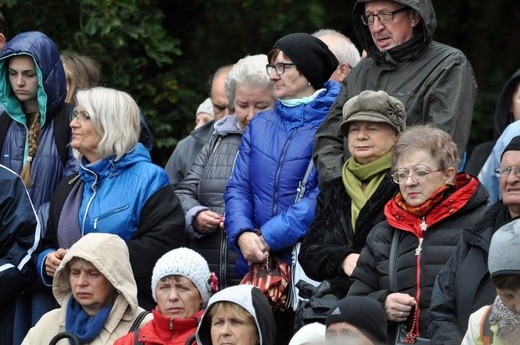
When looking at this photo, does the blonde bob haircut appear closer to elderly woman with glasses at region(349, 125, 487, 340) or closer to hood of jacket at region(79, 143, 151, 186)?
hood of jacket at region(79, 143, 151, 186)

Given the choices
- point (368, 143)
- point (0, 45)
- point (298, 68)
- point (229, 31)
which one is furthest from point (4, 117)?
point (229, 31)

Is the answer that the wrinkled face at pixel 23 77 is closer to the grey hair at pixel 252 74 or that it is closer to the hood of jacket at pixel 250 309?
the grey hair at pixel 252 74

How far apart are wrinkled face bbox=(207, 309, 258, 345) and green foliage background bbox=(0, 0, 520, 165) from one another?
4381 mm

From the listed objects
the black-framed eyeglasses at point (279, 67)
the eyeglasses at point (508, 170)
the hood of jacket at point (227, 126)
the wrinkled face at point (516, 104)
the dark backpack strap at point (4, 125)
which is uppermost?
the black-framed eyeglasses at point (279, 67)

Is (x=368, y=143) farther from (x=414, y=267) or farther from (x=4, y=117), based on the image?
(x=4, y=117)

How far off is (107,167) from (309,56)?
128cm

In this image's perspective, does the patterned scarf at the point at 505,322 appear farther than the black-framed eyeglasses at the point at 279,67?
No

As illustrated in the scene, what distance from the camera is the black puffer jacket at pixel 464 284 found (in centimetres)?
692

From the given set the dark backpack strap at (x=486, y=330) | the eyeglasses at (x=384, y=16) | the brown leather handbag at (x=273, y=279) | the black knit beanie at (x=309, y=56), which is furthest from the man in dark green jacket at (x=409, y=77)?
the dark backpack strap at (x=486, y=330)

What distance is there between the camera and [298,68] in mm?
8586

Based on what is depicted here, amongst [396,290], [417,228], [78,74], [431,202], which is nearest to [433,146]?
[431,202]

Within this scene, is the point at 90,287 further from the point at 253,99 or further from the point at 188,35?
A: the point at 188,35

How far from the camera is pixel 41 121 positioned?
30.1 ft

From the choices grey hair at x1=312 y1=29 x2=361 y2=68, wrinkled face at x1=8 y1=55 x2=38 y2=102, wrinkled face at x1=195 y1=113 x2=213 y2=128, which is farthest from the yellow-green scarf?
wrinkled face at x1=195 y1=113 x2=213 y2=128
